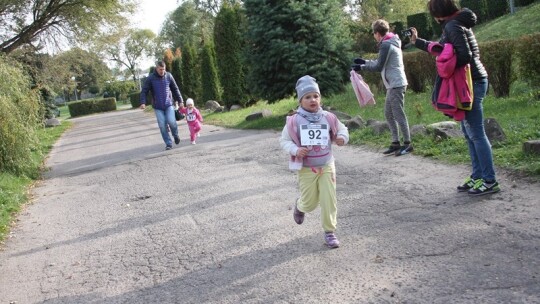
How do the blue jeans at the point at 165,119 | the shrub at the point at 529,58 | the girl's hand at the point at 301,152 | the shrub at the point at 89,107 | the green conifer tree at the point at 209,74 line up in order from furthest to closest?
the shrub at the point at 89,107 < the green conifer tree at the point at 209,74 < the blue jeans at the point at 165,119 < the shrub at the point at 529,58 < the girl's hand at the point at 301,152

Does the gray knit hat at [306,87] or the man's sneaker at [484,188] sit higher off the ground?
the gray knit hat at [306,87]

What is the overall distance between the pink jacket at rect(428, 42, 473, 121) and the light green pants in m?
1.55

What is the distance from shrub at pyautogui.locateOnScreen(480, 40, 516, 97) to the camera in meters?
11.0

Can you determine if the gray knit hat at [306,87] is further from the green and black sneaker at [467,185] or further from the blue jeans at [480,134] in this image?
the green and black sneaker at [467,185]

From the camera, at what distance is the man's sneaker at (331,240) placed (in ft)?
14.6

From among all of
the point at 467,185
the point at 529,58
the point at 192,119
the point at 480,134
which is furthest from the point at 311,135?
the point at 192,119

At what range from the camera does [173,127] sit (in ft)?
41.8

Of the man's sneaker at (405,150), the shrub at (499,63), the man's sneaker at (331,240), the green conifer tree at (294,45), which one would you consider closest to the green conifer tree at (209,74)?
the green conifer tree at (294,45)

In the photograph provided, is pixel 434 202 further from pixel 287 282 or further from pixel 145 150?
pixel 145 150

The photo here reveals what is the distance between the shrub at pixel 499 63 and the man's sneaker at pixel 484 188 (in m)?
6.51

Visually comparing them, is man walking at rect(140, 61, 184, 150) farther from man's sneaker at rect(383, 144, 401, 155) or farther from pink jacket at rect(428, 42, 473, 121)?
pink jacket at rect(428, 42, 473, 121)

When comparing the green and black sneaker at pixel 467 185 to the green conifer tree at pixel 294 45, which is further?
the green conifer tree at pixel 294 45

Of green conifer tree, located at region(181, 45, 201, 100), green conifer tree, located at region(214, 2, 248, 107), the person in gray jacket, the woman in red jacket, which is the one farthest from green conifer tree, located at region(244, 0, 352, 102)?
green conifer tree, located at region(181, 45, 201, 100)

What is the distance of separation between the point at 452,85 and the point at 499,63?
683 cm
